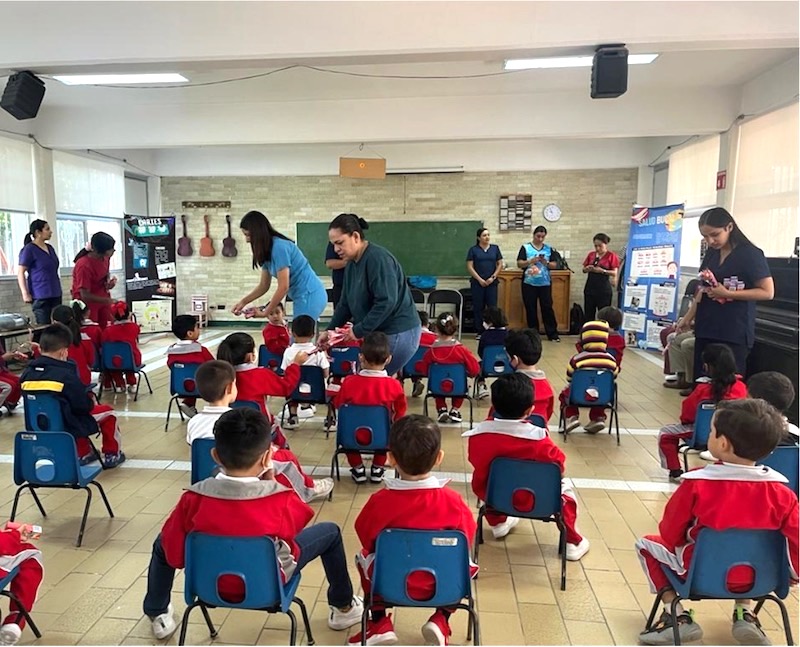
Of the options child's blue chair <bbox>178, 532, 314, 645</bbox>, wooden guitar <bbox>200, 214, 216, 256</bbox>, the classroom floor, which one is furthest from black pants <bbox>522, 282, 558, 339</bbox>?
child's blue chair <bbox>178, 532, 314, 645</bbox>

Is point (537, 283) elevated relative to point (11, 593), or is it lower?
elevated

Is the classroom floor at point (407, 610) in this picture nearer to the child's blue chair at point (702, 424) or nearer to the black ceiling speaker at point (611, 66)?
the child's blue chair at point (702, 424)

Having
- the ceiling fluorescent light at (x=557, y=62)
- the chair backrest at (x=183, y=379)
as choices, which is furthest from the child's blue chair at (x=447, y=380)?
the ceiling fluorescent light at (x=557, y=62)

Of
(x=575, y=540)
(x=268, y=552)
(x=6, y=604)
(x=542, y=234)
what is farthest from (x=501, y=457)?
(x=542, y=234)

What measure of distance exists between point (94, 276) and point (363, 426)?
403 centimetres

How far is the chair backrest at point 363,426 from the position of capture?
3154 millimetres

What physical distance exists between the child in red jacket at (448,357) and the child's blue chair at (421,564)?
8.49ft

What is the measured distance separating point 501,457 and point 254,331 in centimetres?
822

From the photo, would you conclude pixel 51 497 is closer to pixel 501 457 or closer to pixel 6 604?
pixel 6 604

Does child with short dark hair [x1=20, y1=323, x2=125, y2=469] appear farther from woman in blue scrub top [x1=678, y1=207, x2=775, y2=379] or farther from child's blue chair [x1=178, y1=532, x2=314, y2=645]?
woman in blue scrub top [x1=678, y1=207, x2=775, y2=379]

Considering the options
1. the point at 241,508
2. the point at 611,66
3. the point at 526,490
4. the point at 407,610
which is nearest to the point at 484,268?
the point at 611,66

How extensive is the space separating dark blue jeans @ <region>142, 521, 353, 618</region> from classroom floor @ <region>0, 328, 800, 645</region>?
5.1 inches

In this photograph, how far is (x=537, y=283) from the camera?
348 inches

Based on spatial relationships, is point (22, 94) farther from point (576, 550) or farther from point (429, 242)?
point (429, 242)
